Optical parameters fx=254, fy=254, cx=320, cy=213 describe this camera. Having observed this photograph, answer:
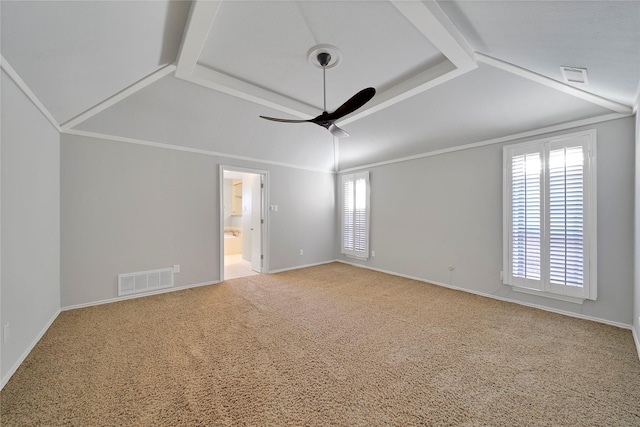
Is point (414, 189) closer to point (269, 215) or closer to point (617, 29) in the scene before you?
point (269, 215)

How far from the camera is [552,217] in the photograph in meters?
3.23

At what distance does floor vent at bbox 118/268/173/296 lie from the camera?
369cm

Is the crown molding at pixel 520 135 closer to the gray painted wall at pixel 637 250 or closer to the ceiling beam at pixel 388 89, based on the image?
the gray painted wall at pixel 637 250

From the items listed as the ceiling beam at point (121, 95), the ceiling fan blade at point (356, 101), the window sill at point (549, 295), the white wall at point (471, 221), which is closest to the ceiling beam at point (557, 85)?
the white wall at point (471, 221)

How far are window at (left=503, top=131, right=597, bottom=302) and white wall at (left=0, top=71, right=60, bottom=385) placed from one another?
17.6ft

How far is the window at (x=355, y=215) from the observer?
577cm

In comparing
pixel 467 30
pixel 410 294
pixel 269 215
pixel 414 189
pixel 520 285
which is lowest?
pixel 410 294

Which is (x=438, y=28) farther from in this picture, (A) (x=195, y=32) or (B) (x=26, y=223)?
(B) (x=26, y=223)

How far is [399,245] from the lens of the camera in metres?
5.18

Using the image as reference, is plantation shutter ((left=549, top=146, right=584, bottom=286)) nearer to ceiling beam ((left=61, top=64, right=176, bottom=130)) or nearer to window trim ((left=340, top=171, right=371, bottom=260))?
window trim ((left=340, top=171, right=371, bottom=260))

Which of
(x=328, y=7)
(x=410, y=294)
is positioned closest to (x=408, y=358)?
(x=410, y=294)

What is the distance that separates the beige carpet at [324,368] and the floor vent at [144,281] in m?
0.30

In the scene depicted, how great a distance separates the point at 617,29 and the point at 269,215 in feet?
16.0

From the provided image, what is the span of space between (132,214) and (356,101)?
3613 mm
